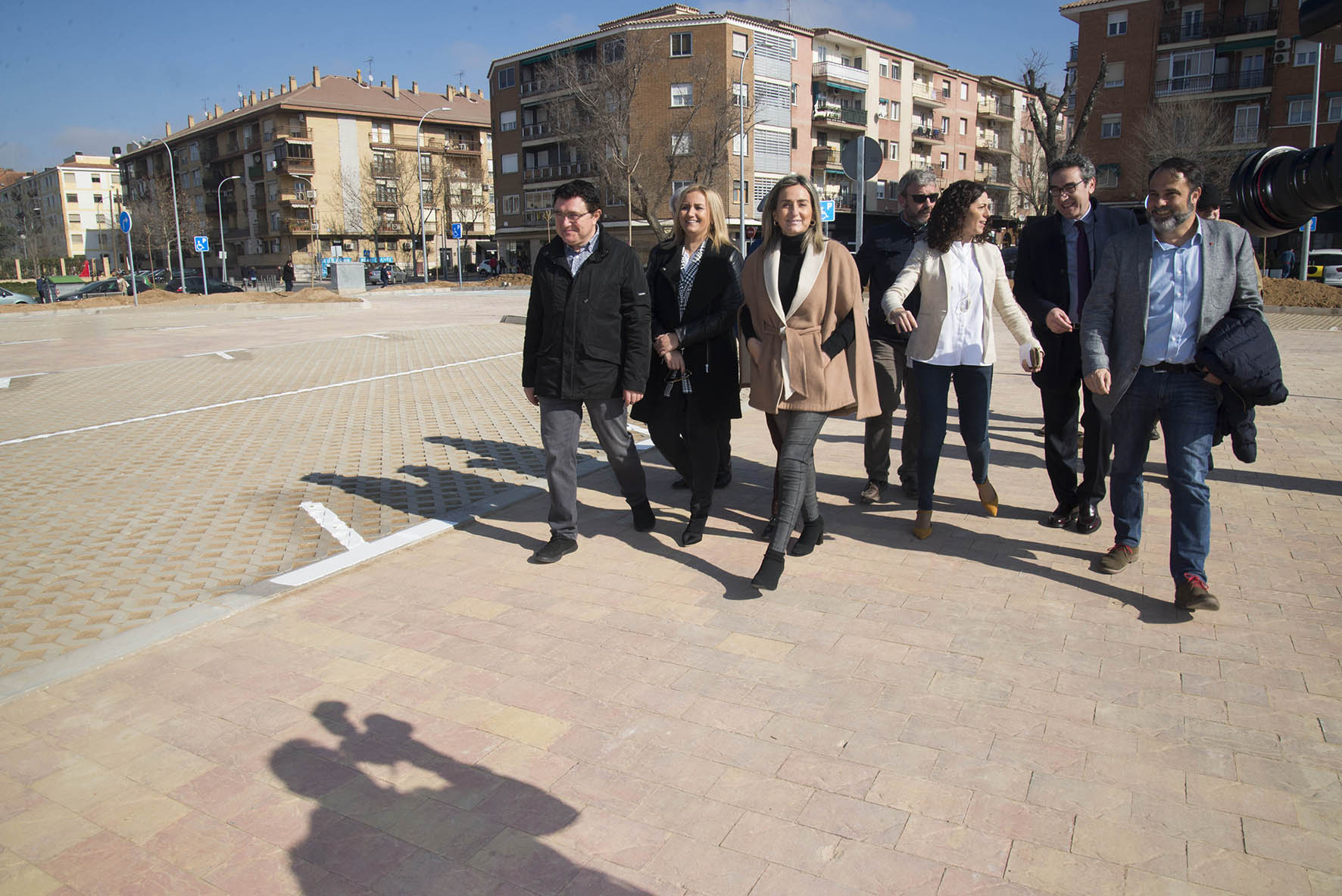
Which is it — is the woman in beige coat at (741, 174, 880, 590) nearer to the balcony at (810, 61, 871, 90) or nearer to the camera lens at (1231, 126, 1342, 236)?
the camera lens at (1231, 126, 1342, 236)

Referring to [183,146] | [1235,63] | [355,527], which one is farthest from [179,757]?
[183,146]

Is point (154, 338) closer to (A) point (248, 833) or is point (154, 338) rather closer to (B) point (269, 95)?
(A) point (248, 833)

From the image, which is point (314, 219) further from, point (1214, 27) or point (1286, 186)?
point (1286, 186)

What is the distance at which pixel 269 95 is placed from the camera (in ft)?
300

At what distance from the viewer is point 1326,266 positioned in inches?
1416

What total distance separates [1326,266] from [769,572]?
134 feet

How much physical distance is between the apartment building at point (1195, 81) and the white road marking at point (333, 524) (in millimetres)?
47770

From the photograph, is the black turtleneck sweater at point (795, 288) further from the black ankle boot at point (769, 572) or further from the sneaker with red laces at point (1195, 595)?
the sneaker with red laces at point (1195, 595)

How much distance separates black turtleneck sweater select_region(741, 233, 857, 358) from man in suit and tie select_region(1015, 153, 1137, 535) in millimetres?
1233

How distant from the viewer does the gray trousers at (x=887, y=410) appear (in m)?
5.75

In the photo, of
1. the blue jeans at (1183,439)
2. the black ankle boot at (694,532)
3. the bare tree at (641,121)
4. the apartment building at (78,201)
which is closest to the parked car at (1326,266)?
the bare tree at (641,121)

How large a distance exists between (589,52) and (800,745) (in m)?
60.2

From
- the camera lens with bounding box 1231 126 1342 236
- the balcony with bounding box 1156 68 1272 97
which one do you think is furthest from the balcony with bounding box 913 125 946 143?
the camera lens with bounding box 1231 126 1342 236

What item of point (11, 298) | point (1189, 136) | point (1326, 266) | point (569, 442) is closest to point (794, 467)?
point (569, 442)
